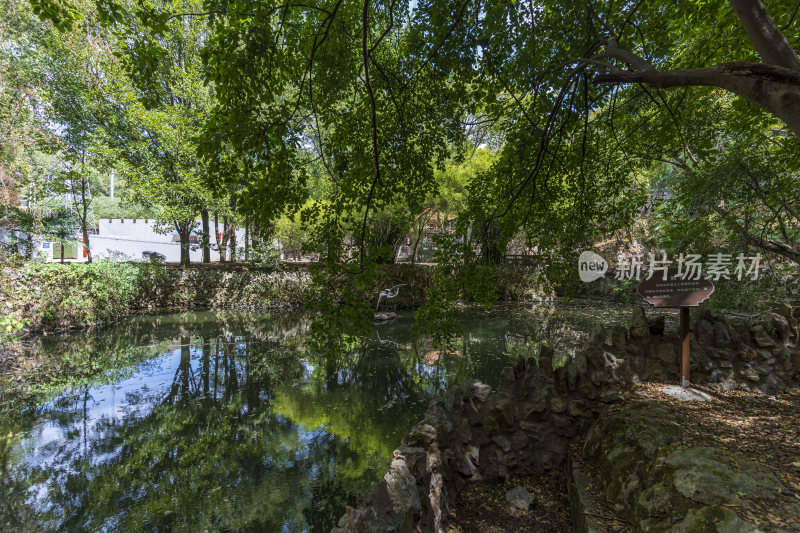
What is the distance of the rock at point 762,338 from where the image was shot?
560cm

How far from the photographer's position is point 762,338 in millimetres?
5641

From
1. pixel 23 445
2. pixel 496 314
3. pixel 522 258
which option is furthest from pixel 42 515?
pixel 522 258

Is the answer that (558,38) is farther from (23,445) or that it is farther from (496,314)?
(496,314)

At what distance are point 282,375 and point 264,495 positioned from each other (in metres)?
4.39

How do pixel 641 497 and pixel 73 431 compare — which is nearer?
pixel 641 497

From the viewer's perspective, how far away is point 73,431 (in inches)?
231

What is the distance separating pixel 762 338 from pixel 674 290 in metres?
2.01

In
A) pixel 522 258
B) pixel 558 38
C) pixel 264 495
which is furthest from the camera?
pixel 522 258

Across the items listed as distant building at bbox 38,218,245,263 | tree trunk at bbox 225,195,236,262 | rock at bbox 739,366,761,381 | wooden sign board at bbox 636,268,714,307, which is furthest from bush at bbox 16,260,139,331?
rock at bbox 739,366,761,381

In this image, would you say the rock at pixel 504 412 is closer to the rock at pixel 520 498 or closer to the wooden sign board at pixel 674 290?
the rock at pixel 520 498

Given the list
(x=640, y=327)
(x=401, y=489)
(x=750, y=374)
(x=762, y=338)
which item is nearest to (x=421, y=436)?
(x=401, y=489)

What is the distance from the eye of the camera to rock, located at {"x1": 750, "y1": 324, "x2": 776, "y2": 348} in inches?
221

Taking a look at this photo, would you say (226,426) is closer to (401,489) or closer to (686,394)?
(401,489)

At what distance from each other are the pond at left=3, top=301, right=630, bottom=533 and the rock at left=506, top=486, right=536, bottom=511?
6.05ft
